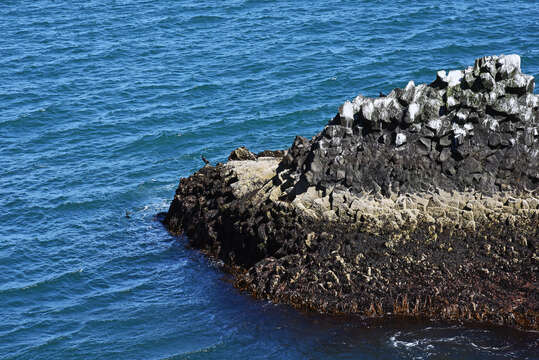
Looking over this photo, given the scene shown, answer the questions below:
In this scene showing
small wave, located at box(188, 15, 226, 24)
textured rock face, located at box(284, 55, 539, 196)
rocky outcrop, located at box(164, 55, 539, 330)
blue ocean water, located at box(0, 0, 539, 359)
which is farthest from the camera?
small wave, located at box(188, 15, 226, 24)

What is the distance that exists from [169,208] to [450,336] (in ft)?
43.6

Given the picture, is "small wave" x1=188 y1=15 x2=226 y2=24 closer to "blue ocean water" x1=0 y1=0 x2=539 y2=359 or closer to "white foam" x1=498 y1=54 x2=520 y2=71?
"blue ocean water" x1=0 y1=0 x2=539 y2=359

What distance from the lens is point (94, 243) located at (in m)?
29.3

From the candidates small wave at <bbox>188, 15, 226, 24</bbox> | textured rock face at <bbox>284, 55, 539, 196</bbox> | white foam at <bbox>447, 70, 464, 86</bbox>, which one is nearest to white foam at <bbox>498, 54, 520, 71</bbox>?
textured rock face at <bbox>284, 55, 539, 196</bbox>

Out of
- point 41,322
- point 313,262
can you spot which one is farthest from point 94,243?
point 313,262

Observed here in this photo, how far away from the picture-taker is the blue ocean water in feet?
72.3

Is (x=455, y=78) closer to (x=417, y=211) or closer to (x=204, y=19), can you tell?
(x=417, y=211)

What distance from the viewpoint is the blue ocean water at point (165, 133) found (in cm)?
2205

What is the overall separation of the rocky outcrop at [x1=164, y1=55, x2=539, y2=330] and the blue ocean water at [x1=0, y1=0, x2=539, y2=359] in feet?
2.96

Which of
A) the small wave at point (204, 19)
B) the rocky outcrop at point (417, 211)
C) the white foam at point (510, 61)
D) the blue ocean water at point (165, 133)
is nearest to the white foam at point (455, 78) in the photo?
the rocky outcrop at point (417, 211)

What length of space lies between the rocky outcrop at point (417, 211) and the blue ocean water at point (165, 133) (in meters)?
0.90

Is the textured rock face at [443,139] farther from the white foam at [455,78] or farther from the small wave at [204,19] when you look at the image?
the small wave at [204,19]

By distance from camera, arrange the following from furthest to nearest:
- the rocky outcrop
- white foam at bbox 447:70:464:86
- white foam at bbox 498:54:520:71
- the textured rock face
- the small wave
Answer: the small wave < white foam at bbox 447:70:464:86 < white foam at bbox 498:54:520:71 < the textured rock face < the rocky outcrop

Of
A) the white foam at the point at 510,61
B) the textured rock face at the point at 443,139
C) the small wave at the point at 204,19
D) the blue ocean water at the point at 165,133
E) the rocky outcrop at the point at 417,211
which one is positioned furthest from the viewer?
the small wave at the point at 204,19
